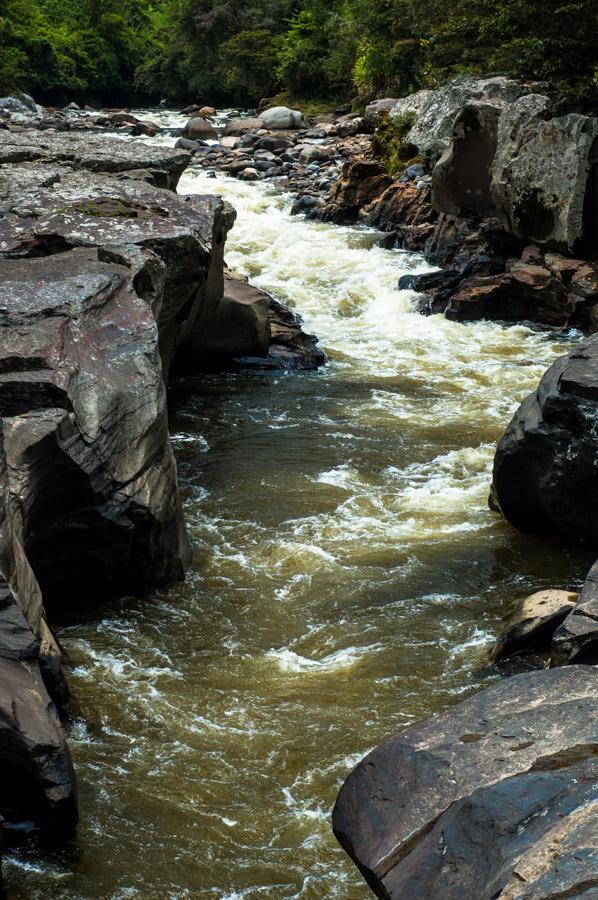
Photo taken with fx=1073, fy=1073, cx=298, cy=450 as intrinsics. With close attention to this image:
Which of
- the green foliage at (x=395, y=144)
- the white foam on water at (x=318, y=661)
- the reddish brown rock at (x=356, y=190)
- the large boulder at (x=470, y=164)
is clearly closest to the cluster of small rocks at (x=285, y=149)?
the reddish brown rock at (x=356, y=190)

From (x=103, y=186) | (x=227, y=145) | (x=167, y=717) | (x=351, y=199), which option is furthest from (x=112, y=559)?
(x=227, y=145)

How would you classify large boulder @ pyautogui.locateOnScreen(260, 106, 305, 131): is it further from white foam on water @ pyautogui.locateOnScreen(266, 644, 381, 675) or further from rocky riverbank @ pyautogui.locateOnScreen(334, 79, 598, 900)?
white foam on water @ pyautogui.locateOnScreen(266, 644, 381, 675)

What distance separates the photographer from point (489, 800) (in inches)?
127

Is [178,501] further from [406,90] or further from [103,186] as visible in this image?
[406,90]

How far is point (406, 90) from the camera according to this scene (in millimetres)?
24531

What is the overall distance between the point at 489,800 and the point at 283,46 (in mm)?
32888

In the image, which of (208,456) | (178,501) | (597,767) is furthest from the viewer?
(208,456)

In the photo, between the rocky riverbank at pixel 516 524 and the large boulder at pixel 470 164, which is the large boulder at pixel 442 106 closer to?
the rocky riverbank at pixel 516 524

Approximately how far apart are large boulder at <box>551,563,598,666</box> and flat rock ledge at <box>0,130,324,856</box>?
217cm

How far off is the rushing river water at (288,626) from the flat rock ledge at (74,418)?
0.32 metres

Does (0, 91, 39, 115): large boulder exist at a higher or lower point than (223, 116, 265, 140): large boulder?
lower

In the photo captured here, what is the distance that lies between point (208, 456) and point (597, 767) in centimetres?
602

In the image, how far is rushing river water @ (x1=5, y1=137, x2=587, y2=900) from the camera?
14.5ft

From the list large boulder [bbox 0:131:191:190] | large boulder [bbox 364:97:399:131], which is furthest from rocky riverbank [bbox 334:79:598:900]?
large boulder [bbox 0:131:191:190]
